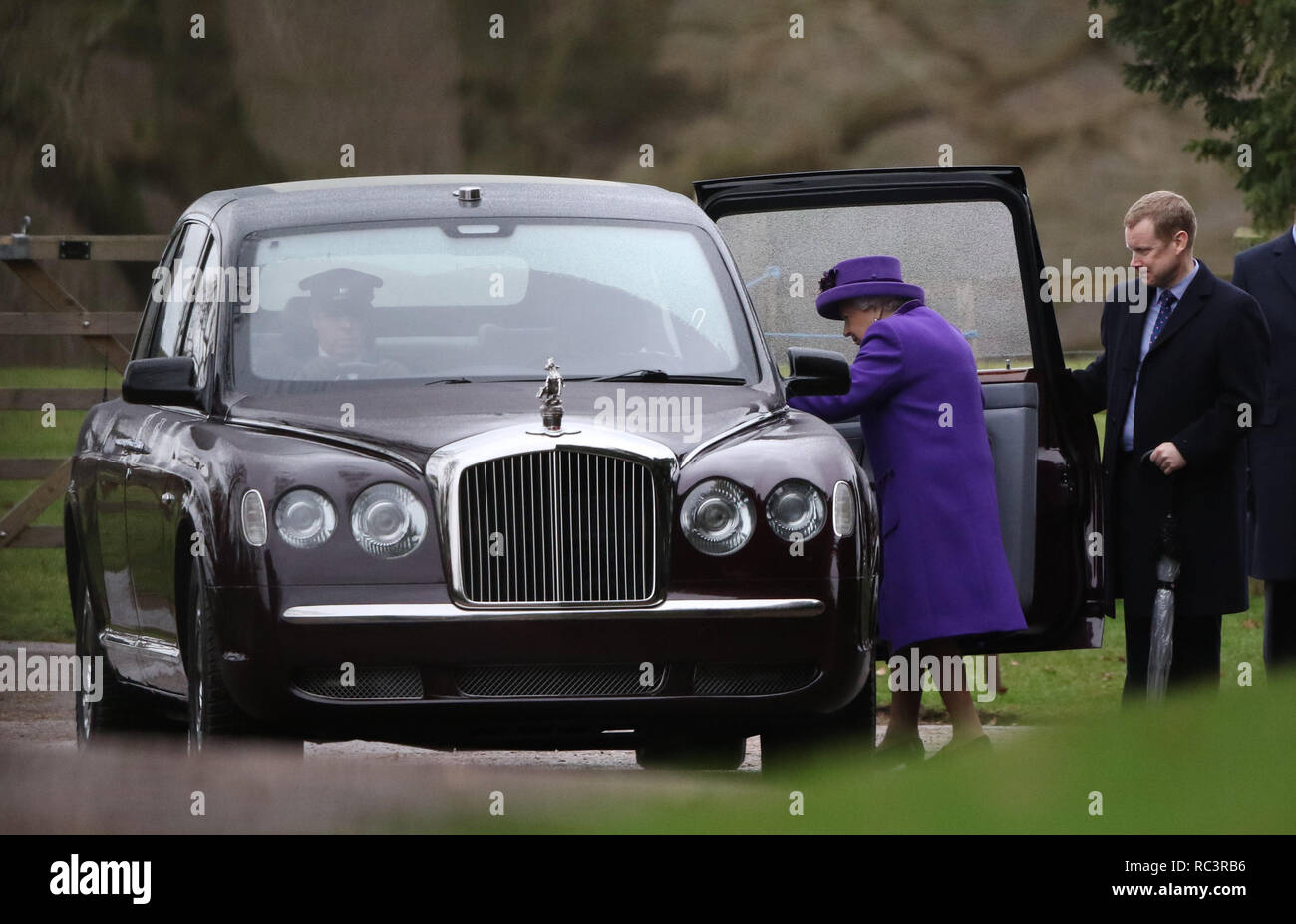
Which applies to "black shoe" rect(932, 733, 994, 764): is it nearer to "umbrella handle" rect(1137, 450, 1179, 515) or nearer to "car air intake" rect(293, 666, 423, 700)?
"car air intake" rect(293, 666, 423, 700)

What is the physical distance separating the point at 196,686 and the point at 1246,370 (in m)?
3.33

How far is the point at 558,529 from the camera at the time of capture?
521 cm

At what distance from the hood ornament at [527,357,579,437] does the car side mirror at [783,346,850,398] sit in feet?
2.89

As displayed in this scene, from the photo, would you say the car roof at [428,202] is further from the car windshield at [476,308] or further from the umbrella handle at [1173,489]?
the umbrella handle at [1173,489]

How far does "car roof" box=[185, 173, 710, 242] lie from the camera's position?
6359mm

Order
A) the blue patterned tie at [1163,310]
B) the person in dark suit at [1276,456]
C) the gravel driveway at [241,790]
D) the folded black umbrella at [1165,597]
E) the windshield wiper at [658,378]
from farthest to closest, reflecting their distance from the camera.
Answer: the person in dark suit at [1276,456] → the blue patterned tie at [1163,310] → the folded black umbrella at [1165,597] → the windshield wiper at [658,378] → the gravel driveway at [241,790]

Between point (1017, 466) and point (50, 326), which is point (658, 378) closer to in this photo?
point (1017, 466)

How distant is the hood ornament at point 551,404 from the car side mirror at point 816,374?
0.88 meters

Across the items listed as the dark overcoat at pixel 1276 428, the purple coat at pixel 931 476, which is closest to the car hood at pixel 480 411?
the purple coat at pixel 931 476

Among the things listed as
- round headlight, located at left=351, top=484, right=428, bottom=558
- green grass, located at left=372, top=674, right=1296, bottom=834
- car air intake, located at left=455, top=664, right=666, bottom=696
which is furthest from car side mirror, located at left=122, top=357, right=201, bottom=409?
green grass, located at left=372, top=674, right=1296, bottom=834

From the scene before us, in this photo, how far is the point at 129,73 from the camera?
155625 millimetres

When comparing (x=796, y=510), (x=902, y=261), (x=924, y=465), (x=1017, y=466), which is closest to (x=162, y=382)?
(x=796, y=510)

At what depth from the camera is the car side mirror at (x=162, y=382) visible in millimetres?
5797

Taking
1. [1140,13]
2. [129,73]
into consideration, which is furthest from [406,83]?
[1140,13]
